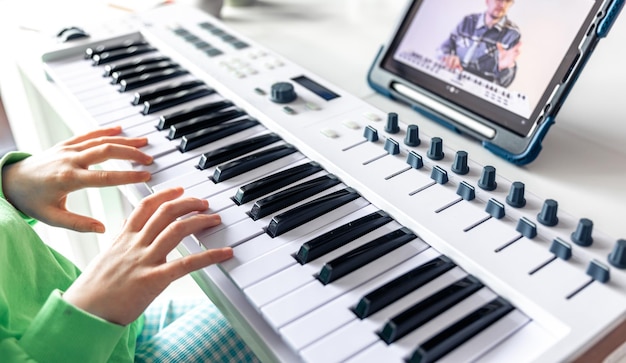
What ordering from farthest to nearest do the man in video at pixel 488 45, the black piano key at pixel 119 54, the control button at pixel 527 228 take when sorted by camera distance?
the black piano key at pixel 119 54
the man in video at pixel 488 45
the control button at pixel 527 228

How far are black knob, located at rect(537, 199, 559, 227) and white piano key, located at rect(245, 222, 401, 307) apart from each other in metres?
0.19

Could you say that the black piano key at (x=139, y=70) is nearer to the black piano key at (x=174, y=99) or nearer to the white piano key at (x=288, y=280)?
the black piano key at (x=174, y=99)

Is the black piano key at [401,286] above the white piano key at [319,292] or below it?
above

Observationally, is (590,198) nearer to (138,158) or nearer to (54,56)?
(138,158)

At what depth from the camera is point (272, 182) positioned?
74cm

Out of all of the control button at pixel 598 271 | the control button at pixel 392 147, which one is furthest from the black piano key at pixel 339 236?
the control button at pixel 598 271

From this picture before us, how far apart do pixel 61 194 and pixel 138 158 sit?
0.45 feet

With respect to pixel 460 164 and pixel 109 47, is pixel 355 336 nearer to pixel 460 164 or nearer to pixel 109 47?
pixel 460 164

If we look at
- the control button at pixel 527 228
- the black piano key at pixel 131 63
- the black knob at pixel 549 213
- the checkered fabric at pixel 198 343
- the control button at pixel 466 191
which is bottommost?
the checkered fabric at pixel 198 343

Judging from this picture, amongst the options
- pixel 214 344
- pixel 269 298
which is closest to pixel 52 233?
pixel 214 344

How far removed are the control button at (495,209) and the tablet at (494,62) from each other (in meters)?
0.15

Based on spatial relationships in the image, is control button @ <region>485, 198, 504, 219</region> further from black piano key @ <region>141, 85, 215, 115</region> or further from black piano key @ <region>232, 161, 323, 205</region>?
black piano key @ <region>141, 85, 215, 115</region>

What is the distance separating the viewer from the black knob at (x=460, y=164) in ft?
2.34

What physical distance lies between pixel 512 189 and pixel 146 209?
0.41 m
